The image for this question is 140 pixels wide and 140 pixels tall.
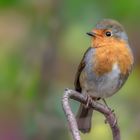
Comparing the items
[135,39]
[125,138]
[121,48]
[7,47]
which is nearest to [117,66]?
[121,48]

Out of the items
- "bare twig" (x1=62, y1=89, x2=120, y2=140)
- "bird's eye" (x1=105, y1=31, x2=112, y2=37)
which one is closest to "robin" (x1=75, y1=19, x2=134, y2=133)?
"bird's eye" (x1=105, y1=31, x2=112, y2=37)

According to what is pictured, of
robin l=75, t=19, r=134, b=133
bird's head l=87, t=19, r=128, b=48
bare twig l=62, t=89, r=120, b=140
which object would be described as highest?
bird's head l=87, t=19, r=128, b=48

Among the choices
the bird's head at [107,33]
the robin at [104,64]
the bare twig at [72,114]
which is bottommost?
the bare twig at [72,114]

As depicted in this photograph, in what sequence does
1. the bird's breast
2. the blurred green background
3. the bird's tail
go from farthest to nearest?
1. the blurred green background
2. the bird's breast
3. the bird's tail

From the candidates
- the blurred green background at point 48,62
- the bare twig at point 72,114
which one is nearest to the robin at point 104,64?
the blurred green background at point 48,62

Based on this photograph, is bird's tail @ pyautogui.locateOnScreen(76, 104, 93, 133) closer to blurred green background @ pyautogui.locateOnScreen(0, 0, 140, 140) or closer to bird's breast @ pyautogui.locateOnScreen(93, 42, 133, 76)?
blurred green background @ pyautogui.locateOnScreen(0, 0, 140, 140)

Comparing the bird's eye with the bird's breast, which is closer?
the bird's breast

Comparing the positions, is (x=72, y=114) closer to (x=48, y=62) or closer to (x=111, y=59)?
(x=111, y=59)

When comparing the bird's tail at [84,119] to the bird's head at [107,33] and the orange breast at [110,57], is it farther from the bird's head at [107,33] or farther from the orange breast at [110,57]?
the bird's head at [107,33]

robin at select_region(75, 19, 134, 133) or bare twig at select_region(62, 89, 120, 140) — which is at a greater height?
robin at select_region(75, 19, 134, 133)
